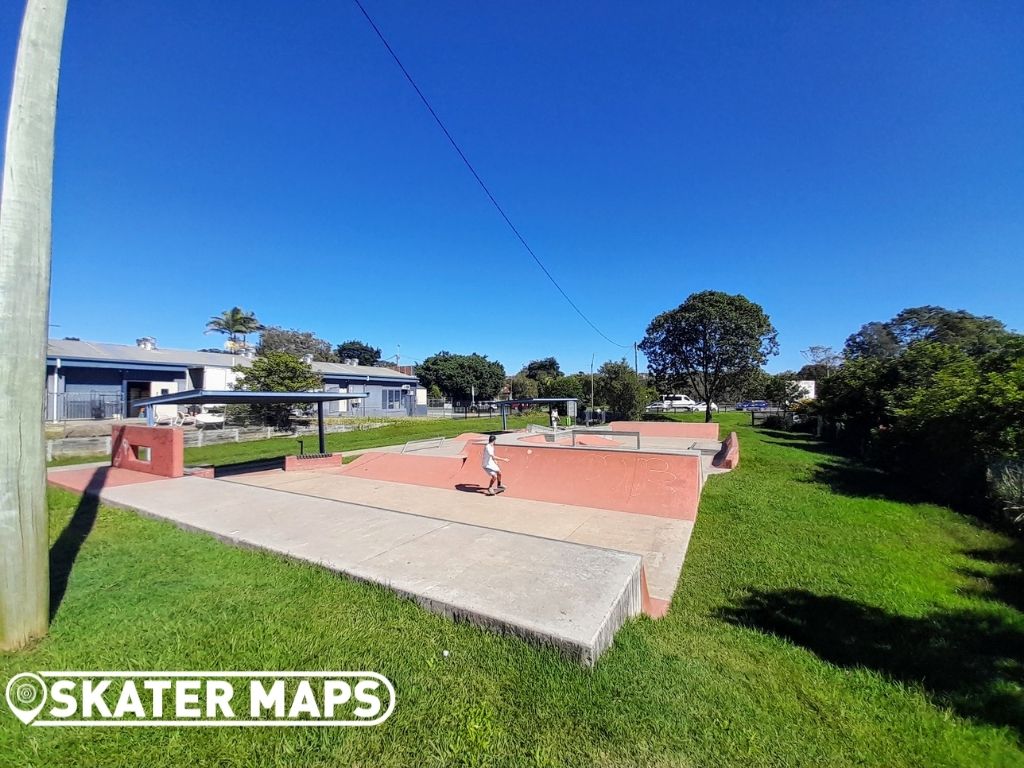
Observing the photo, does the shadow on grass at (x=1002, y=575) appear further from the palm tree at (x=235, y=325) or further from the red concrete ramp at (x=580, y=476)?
the palm tree at (x=235, y=325)

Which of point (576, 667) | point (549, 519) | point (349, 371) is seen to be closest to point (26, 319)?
point (576, 667)

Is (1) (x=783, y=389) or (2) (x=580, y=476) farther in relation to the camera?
(1) (x=783, y=389)

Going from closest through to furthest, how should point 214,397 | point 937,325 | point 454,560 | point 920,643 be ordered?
point 920,643
point 454,560
point 214,397
point 937,325

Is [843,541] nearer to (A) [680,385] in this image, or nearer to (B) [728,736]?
(B) [728,736]

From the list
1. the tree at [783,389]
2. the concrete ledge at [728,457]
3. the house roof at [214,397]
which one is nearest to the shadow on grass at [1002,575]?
the concrete ledge at [728,457]

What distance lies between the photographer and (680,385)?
35.2m

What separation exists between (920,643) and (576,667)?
11.3 ft

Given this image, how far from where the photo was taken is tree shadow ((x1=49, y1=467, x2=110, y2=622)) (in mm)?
3763

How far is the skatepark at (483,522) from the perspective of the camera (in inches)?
134

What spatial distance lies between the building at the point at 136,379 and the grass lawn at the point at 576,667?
2453 centimetres

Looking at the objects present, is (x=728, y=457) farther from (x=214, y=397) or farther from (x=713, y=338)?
(x=713, y=338)

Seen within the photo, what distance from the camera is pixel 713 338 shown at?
31.2 metres

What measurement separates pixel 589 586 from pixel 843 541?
551cm

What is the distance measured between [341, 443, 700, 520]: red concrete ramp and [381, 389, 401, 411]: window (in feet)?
97.4
